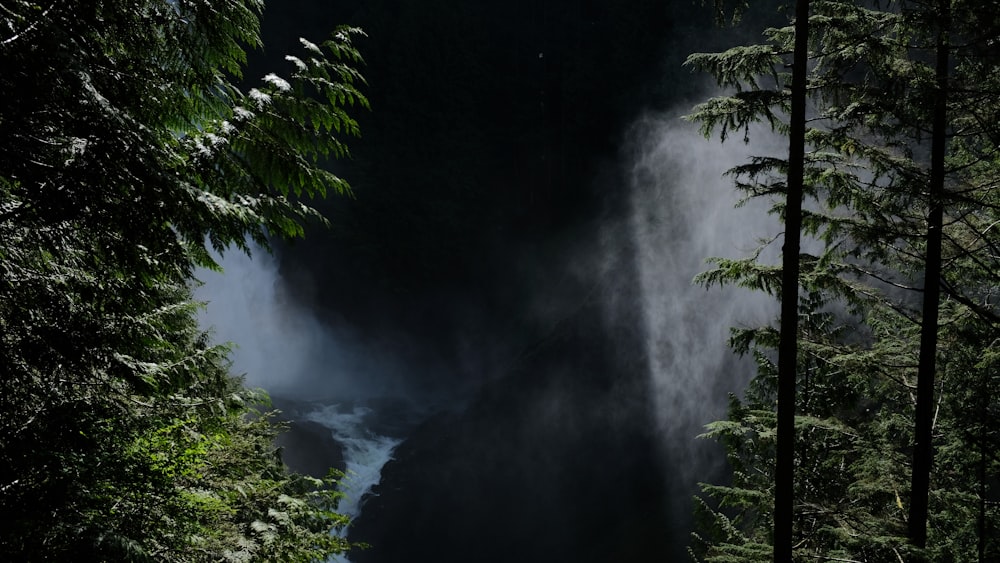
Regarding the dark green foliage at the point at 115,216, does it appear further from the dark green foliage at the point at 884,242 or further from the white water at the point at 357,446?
the white water at the point at 357,446

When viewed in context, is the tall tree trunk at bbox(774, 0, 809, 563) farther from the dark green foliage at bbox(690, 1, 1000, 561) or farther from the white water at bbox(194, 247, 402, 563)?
the white water at bbox(194, 247, 402, 563)

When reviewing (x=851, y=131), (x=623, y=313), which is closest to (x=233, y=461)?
(x=851, y=131)

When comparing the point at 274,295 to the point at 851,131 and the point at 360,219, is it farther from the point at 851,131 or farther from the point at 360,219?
the point at 851,131

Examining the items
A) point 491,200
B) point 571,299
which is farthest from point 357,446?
point 491,200

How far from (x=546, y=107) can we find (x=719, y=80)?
96.0 feet

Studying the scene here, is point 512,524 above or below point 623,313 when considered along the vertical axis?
below

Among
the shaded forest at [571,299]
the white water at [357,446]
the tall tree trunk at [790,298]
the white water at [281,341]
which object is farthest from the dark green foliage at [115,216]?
the white water at [281,341]

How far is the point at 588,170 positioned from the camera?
3269 centimetres

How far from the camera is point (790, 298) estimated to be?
16.3 feet

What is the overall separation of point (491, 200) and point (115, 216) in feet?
107

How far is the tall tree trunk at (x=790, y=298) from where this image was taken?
4910 millimetres

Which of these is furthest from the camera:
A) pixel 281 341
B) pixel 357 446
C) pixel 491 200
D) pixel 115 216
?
pixel 281 341

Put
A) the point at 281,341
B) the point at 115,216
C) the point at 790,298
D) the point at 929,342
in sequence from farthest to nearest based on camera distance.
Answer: the point at 281,341 < the point at 929,342 < the point at 790,298 < the point at 115,216

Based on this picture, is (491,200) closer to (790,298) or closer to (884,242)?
(884,242)
